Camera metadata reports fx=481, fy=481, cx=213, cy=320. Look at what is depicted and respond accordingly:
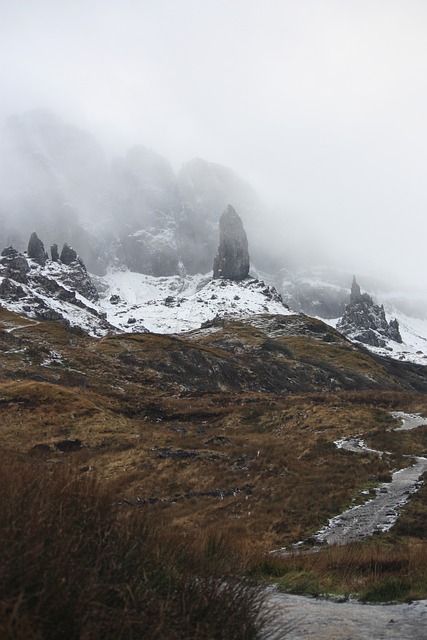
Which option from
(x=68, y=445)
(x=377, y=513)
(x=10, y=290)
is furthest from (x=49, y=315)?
(x=377, y=513)

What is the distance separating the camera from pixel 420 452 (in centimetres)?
3119

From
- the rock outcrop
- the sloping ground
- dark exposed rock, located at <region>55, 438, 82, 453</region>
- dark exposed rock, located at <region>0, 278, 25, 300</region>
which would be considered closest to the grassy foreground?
the sloping ground

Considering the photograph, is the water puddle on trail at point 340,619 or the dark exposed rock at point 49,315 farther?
the dark exposed rock at point 49,315

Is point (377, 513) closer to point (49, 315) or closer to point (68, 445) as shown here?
point (68, 445)

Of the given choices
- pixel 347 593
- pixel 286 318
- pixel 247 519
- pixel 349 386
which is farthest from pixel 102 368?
pixel 286 318

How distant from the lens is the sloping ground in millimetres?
20062

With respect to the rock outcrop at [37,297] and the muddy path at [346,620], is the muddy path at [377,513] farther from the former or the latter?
the rock outcrop at [37,297]

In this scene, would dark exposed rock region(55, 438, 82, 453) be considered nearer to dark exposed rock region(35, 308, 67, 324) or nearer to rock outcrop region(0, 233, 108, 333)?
dark exposed rock region(35, 308, 67, 324)

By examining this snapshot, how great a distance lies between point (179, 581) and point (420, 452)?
30866 millimetres

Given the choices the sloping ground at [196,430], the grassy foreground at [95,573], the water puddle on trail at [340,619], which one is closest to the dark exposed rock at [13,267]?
the sloping ground at [196,430]

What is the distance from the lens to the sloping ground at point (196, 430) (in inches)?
790

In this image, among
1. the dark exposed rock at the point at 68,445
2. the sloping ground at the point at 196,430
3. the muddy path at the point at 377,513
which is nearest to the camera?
the muddy path at the point at 377,513

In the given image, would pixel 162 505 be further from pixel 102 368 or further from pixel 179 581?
pixel 102 368

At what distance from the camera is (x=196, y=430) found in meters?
40.1
